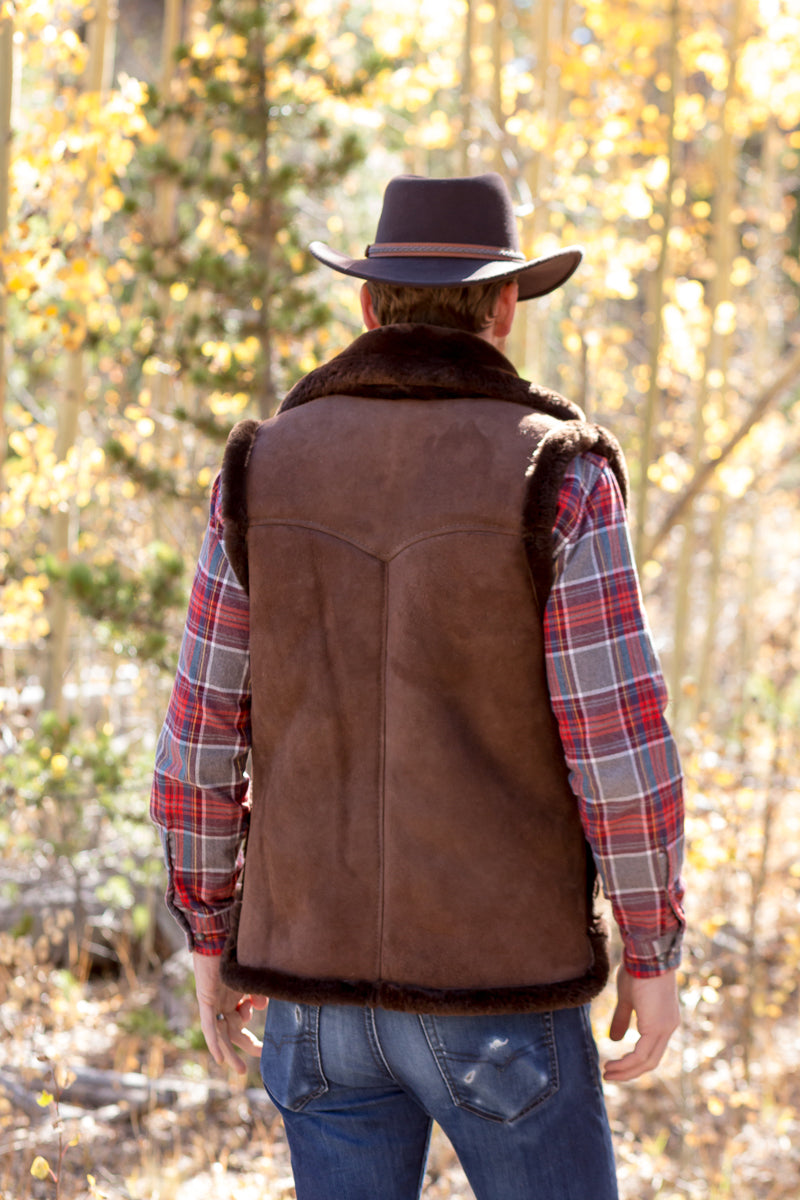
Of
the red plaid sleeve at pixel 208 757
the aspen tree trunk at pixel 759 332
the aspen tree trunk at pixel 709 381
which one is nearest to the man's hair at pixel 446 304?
the red plaid sleeve at pixel 208 757

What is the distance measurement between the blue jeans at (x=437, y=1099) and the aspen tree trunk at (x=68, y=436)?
322cm

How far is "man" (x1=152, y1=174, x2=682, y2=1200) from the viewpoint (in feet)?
4.03

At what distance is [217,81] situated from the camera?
354cm

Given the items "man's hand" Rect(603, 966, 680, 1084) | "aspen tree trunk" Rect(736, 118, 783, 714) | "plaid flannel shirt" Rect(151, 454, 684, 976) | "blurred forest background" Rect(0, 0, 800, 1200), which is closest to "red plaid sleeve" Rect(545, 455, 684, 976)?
"plaid flannel shirt" Rect(151, 454, 684, 976)

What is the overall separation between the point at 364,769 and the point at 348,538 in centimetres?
27

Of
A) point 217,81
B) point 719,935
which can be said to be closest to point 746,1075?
point 719,935

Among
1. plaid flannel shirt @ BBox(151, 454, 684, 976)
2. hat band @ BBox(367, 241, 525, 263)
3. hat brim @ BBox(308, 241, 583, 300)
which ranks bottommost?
plaid flannel shirt @ BBox(151, 454, 684, 976)

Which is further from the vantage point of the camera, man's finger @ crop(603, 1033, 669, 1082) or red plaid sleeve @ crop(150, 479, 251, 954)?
red plaid sleeve @ crop(150, 479, 251, 954)

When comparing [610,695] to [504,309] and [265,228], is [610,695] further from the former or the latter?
[265,228]

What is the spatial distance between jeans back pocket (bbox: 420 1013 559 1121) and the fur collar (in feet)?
2.35

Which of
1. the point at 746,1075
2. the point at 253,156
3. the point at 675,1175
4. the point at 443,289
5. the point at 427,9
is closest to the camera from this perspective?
the point at 443,289

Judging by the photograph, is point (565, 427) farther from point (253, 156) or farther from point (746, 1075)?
point (746, 1075)

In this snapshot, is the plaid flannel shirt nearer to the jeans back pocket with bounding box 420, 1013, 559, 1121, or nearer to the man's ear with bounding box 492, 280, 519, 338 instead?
the jeans back pocket with bounding box 420, 1013, 559, 1121

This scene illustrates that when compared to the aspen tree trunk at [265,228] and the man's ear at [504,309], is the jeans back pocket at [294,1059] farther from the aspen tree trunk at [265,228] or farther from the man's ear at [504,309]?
the aspen tree trunk at [265,228]
